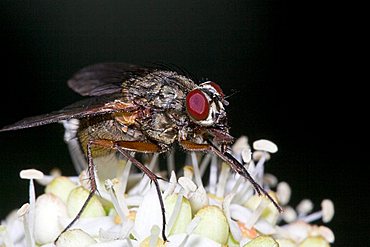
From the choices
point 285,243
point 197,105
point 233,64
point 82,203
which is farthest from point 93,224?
point 233,64

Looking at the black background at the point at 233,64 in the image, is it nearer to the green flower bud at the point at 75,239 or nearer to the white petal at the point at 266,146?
the white petal at the point at 266,146

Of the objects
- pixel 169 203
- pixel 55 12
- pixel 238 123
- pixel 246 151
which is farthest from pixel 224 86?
pixel 169 203

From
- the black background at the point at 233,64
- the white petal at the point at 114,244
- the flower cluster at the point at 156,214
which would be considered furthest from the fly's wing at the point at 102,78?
the black background at the point at 233,64

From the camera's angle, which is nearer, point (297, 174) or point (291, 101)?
point (297, 174)

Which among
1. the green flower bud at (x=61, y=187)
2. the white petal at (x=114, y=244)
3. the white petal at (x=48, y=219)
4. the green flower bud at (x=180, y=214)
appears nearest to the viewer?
the white petal at (x=114, y=244)

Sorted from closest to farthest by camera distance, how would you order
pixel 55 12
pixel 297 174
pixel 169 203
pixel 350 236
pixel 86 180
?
1. pixel 169 203
2. pixel 86 180
3. pixel 350 236
4. pixel 297 174
5. pixel 55 12

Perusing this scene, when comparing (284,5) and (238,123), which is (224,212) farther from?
(284,5)

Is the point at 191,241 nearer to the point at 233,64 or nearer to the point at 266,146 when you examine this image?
the point at 266,146
